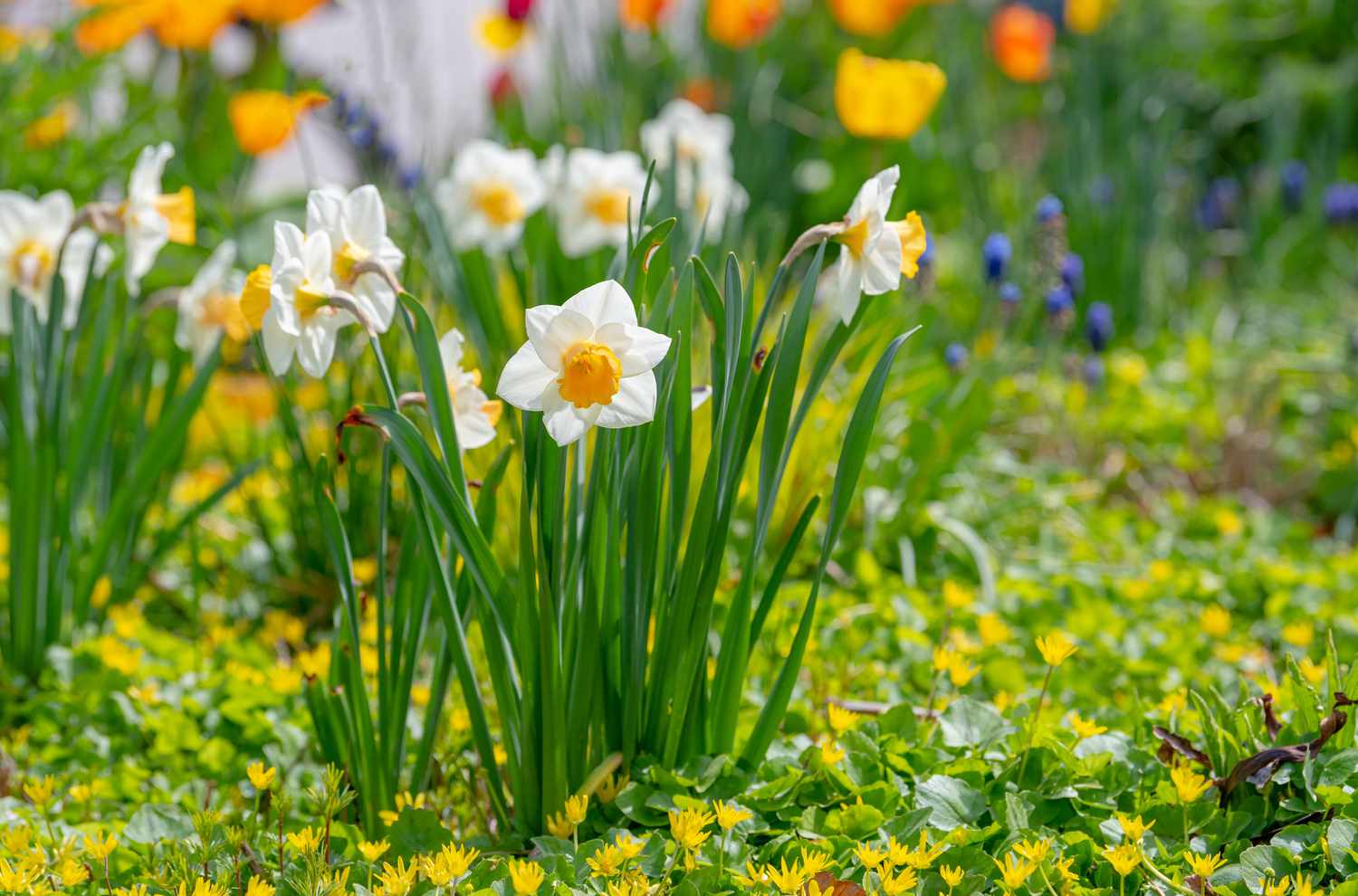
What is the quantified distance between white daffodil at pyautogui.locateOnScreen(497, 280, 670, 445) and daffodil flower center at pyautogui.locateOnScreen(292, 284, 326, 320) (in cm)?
26

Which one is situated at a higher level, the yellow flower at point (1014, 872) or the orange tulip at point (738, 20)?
the orange tulip at point (738, 20)

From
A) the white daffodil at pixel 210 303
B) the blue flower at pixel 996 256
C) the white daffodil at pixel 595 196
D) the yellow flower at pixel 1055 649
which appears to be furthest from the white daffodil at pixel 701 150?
the yellow flower at pixel 1055 649

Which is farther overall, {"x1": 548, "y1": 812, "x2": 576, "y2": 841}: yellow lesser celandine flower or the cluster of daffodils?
the cluster of daffodils

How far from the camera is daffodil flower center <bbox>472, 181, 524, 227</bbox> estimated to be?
2.43 meters

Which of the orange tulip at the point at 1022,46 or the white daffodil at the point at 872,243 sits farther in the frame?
the orange tulip at the point at 1022,46

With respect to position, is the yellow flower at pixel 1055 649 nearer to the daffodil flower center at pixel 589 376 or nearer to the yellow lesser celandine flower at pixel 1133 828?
the yellow lesser celandine flower at pixel 1133 828

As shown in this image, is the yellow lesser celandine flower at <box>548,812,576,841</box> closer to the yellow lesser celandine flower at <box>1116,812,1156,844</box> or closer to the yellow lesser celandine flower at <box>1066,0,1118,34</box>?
the yellow lesser celandine flower at <box>1116,812,1156,844</box>

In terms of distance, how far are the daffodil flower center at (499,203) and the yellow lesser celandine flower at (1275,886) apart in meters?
1.70

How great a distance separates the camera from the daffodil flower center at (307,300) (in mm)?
1329

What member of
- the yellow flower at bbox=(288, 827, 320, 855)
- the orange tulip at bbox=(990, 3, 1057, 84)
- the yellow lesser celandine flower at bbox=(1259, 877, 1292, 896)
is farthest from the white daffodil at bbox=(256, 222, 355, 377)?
the orange tulip at bbox=(990, 3, 1057, 84)

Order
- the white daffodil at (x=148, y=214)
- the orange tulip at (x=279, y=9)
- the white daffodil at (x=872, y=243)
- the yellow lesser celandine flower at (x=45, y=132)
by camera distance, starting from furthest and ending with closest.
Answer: the orange tulip at (x=279, y=9), the yellow lesser celandine flower at (x=45, y=132), the white daffodil at (x=148, y=214), the white daffodil at (x=872, y=243)

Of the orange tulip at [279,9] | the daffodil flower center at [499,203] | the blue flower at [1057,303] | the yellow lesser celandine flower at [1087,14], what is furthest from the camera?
the yellow lesser celandine flower at [1087,14]

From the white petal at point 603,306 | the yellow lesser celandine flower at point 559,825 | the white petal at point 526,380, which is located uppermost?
the white petal at point 603,306

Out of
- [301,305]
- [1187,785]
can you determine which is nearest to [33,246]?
[301,305]
